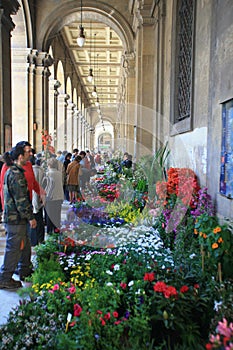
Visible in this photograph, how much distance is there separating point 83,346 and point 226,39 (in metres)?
3.24

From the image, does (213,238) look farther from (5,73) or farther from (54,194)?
(5,73)

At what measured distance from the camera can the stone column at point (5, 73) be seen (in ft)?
29.3

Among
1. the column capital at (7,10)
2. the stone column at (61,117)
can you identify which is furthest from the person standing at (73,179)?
the stone column at (61,117)

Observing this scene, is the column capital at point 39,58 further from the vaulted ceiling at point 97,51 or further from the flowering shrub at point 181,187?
the flowering shrub at point 181,187

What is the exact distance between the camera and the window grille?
20.1ft

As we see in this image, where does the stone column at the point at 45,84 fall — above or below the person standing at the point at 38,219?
above

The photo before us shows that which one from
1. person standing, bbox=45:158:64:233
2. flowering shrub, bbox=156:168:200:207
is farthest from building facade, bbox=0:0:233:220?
person standing, bbox=45:158:64:233

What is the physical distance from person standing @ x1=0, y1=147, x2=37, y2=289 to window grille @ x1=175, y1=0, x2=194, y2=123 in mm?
3076

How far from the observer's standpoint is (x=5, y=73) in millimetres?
9281

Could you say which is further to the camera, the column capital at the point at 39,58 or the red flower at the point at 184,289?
the column capital at the point at 39,58

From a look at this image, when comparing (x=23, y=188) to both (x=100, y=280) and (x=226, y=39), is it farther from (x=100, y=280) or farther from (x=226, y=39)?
(x=226, y=39)

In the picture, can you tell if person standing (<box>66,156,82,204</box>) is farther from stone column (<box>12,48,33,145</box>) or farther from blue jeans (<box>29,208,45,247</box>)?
stone column (<box>12,48,33,145</box>)

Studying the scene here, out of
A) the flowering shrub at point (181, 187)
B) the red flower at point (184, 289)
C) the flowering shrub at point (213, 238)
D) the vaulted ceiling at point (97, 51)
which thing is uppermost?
the vaulted ceiling at point (97, 51)

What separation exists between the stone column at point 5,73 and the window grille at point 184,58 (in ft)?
15.0
